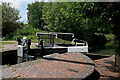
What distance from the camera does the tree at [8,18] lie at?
18072 mm

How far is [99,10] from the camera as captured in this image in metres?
5.36

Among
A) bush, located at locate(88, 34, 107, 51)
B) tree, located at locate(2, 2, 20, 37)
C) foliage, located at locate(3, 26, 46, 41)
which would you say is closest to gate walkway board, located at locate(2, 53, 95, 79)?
foliage, located at locate(3, 26, 46, 41)

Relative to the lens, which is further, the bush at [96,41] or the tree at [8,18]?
the bush at [96,41]

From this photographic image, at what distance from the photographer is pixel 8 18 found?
18.5m

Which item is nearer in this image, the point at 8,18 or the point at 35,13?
the point at 8,18

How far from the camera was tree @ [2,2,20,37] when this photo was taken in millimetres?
18072

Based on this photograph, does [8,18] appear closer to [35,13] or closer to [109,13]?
[35,13]

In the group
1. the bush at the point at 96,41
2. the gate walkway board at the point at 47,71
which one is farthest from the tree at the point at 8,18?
the gate walkway board at the point at 47,71

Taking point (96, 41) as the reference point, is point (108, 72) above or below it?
below

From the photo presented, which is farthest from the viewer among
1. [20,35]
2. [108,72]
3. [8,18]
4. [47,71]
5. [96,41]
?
[96,41]

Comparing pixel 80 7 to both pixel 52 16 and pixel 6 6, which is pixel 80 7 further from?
pixel 6 6

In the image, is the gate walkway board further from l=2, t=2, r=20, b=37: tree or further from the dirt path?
l=2, t=2, r=20, b=37: tree

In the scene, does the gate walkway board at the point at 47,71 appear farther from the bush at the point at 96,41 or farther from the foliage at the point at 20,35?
the bush at the point at 96,41

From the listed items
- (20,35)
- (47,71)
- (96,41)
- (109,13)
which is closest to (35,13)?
(20,35)
